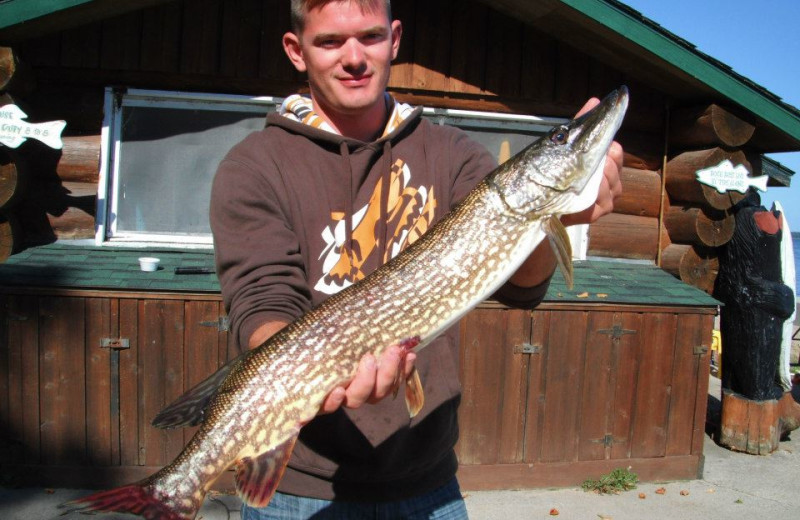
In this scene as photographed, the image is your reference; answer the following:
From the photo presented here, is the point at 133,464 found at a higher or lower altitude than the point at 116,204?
lower

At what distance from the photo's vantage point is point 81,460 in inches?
204

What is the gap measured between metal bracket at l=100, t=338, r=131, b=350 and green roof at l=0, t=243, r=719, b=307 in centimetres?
40

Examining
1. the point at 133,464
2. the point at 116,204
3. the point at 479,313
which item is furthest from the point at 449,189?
the point at 116,204

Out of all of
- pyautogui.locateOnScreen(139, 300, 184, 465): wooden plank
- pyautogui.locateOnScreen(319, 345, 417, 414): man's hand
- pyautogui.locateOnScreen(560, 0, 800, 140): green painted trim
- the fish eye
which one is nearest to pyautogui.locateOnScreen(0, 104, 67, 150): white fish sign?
pyautogui.locateOnScreen(139, 300, 184, 465): wooden plank

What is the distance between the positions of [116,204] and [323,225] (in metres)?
4.28

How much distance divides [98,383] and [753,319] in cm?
590

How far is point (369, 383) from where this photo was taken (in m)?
2.07

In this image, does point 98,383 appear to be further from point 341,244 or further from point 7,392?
point 341,244

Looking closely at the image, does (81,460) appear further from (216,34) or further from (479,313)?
(216,34)

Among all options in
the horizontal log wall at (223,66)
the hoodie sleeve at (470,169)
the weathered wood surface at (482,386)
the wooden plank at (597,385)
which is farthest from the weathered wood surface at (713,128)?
the hoodie sleeve at (470,169)

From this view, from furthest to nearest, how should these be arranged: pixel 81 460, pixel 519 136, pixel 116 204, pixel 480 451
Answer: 1. pixel 519 136
2. pixel 116 204
3. pixel 480 451
4. pixel 81 460

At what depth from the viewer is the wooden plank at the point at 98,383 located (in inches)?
200

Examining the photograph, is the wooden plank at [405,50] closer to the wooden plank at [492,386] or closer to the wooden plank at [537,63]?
the wooden plank at [537,63]

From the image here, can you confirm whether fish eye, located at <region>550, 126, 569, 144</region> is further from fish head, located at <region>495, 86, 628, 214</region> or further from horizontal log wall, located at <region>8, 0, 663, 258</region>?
horizontal log wall, located at <region>8, 0, 663, 258</region>
